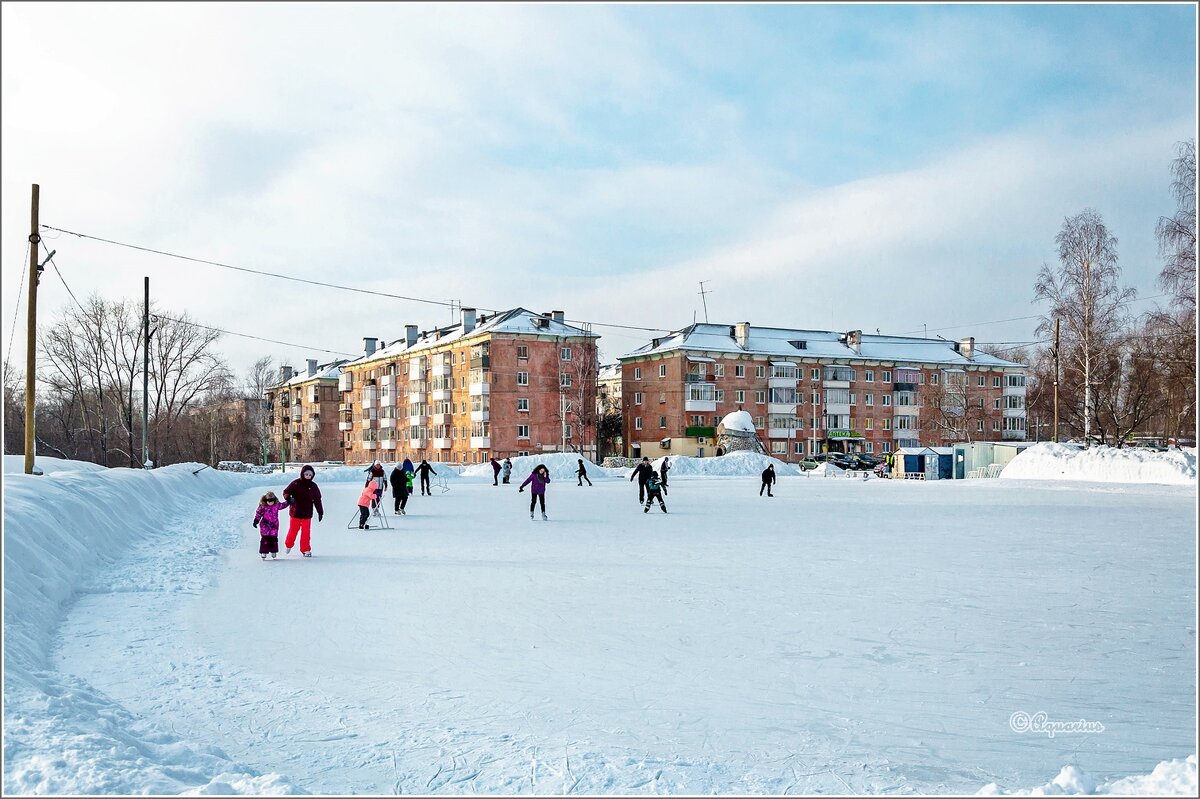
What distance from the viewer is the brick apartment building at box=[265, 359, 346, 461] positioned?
90.5m

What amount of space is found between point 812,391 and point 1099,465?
38976 mm

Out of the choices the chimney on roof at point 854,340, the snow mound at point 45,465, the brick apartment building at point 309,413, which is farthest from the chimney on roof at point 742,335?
the snow mound at point 45,465

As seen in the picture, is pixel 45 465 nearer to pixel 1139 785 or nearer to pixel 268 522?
pixel 268 522

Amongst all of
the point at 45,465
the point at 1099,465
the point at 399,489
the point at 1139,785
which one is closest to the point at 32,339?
the point at 45,465

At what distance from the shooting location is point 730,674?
6.34m

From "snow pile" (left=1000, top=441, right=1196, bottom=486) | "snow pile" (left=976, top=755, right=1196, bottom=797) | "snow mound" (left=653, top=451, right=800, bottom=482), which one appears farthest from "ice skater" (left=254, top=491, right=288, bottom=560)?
"snow mound" (left=653, top=451, right=800, bottom=482)

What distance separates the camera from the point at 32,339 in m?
15.5

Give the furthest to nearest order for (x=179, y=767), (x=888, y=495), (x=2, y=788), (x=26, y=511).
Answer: (x=888, y=495) → (x=26, y=511) → (x=179, y=767) → (x=2, y=788)

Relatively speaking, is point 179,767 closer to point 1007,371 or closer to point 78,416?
point 78,416

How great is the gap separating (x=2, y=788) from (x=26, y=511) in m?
7.17

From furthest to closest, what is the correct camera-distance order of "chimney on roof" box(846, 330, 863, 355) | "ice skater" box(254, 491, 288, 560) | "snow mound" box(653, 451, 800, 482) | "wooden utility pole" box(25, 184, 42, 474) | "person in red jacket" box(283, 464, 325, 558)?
"chimney on roof" box(846, 330, 863, 355) < "snow mound" box(653, 451, 800, 482) < "wooden utility pole" box(25, 184, 42, 474) < "person in red jacket" box(283, 464, 325, 558) < "ice skater" box(254, 491, 288, 560)

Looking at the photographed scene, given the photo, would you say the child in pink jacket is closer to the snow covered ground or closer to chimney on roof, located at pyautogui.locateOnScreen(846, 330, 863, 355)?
the snow covered ground

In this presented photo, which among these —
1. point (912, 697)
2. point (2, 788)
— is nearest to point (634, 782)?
point (912, 697)

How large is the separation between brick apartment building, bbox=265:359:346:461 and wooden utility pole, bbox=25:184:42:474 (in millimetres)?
73023
